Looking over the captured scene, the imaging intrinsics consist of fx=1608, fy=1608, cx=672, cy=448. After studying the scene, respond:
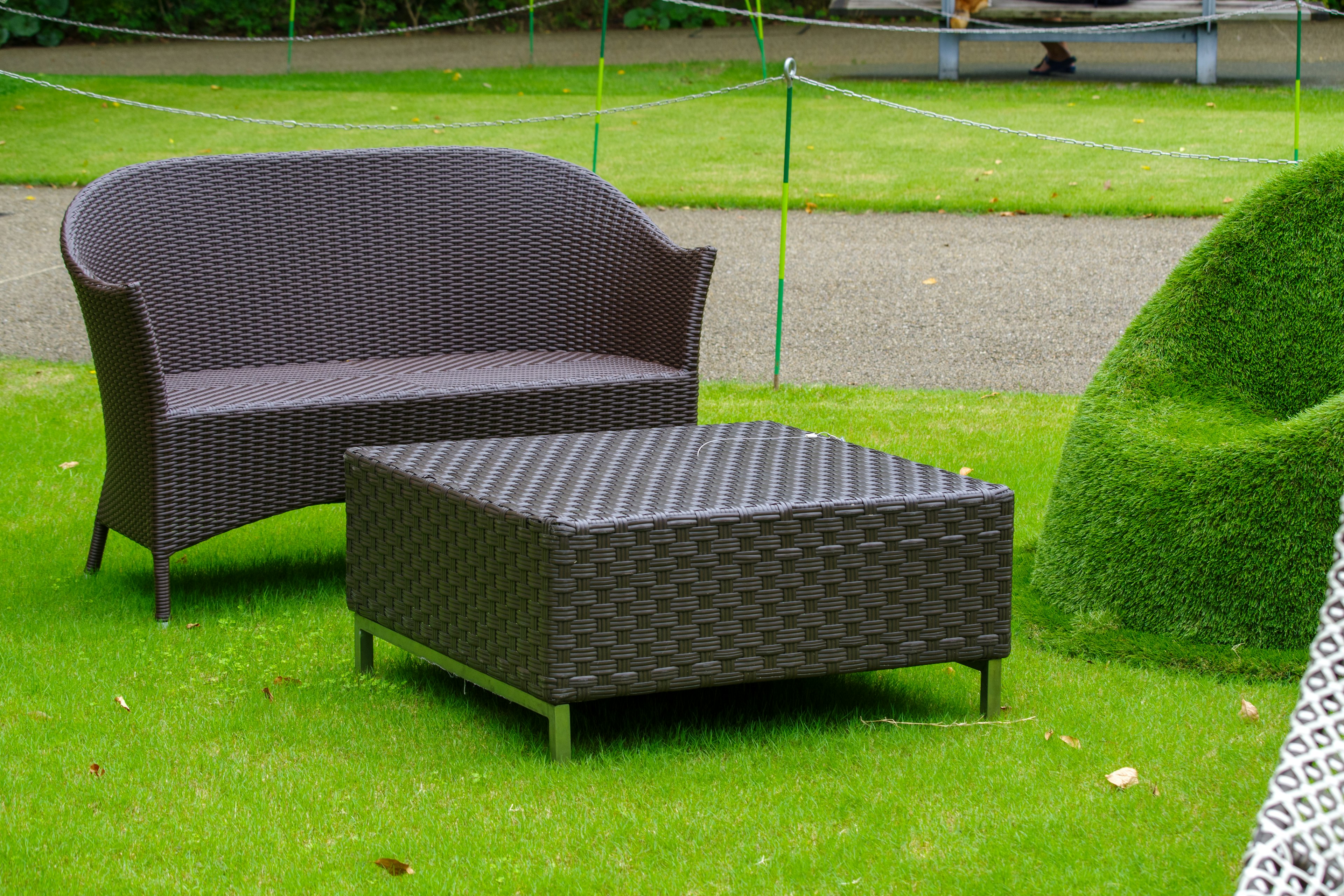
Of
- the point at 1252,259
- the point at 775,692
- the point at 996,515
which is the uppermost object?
the point at 1252,259

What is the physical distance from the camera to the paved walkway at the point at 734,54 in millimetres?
15656

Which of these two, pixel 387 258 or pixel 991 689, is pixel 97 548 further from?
pixel 991 689

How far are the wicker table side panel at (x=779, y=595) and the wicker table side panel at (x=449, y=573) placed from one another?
0.06 m

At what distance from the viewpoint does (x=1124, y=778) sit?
2.88 m

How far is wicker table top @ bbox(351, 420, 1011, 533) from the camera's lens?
2936 millimetres

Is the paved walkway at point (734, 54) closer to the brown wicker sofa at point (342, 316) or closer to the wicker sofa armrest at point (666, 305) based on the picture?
the brown wicker sofa at point (342, 316)

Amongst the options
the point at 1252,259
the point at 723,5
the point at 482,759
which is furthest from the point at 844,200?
the point at 723,5

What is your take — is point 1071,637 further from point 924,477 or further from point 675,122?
point 675,122

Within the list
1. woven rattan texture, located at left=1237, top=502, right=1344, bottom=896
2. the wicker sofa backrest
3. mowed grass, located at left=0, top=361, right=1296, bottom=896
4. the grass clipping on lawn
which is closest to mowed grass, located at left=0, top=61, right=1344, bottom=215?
the wicker sofa backrest

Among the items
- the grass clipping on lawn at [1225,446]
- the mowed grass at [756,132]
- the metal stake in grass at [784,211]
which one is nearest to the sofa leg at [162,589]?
the grass clipping on lawn at [1225,446]

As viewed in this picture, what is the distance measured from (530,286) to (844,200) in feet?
18.1

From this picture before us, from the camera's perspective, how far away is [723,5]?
2020cm

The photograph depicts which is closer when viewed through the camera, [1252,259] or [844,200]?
[1252,259]

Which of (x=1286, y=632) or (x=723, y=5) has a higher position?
(x=723, y=5)
